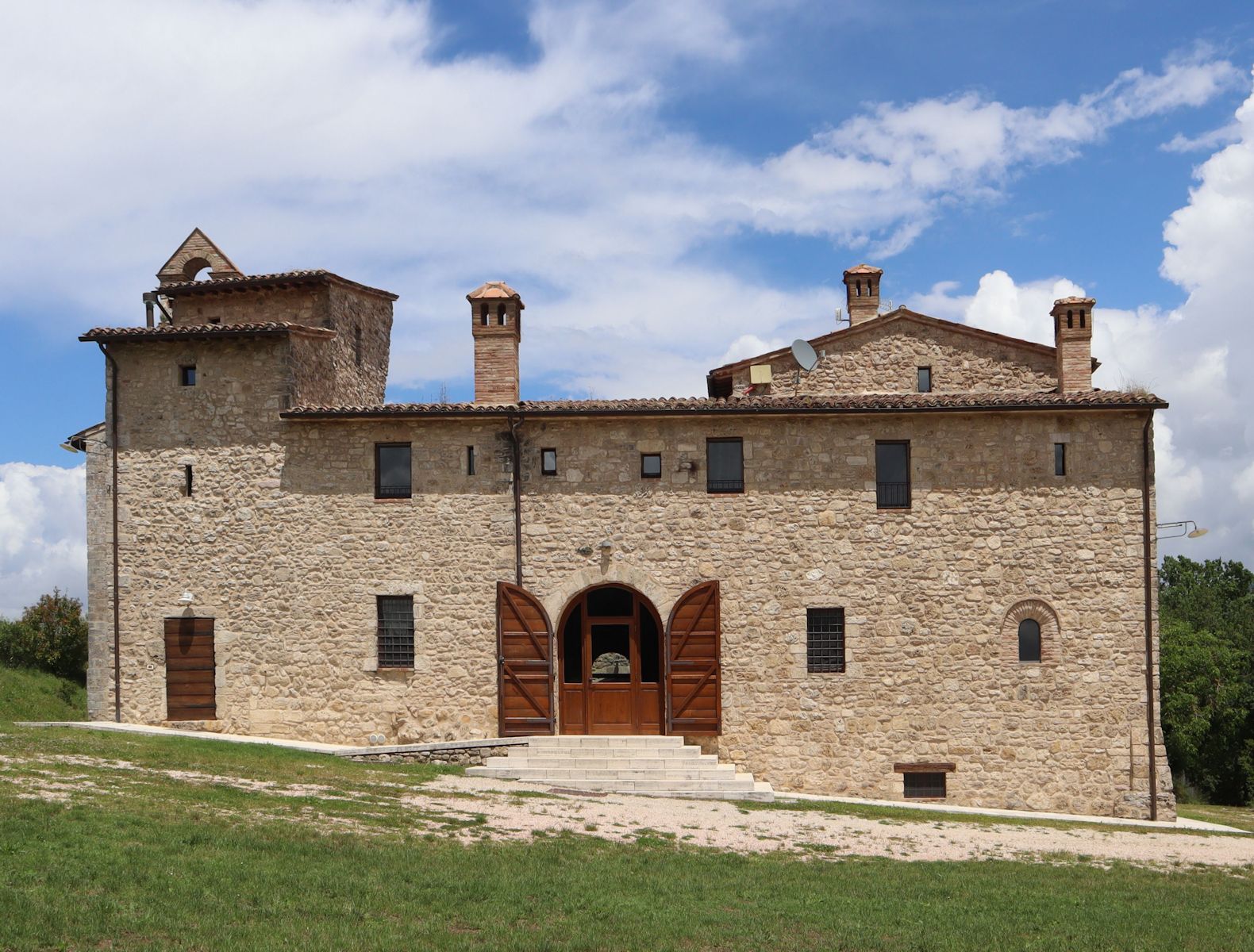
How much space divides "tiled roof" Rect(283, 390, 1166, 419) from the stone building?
65mm

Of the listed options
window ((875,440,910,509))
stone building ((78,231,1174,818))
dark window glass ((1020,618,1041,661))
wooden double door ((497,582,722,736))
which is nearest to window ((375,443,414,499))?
stone building ((78,231,1174,818))

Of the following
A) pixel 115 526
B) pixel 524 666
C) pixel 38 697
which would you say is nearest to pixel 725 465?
pixel 524 666

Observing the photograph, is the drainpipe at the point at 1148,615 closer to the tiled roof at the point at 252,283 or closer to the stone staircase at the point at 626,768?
the stone staircase at the point at 626,768

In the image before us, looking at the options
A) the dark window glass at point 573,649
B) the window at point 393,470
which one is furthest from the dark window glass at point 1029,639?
the window at point 393,470

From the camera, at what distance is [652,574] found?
66.3 feet

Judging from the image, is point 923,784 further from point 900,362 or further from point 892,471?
point 900,362


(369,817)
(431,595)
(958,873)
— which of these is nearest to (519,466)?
(431,595)

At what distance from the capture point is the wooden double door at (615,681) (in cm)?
1995

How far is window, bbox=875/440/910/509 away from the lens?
20375 millimetres

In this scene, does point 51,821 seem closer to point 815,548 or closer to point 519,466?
point 519,466

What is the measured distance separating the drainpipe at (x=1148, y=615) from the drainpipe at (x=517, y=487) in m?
11.1

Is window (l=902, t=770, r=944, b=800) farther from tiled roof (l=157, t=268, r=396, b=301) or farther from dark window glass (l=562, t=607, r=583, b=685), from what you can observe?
tiled roof (l=157, t=268, r=396, b=301)

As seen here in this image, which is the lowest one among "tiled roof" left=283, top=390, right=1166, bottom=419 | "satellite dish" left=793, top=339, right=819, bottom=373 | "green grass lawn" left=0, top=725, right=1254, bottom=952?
"green grass lawn" left=0, top=725, right=1254, bottom=952

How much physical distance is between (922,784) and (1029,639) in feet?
10.5
